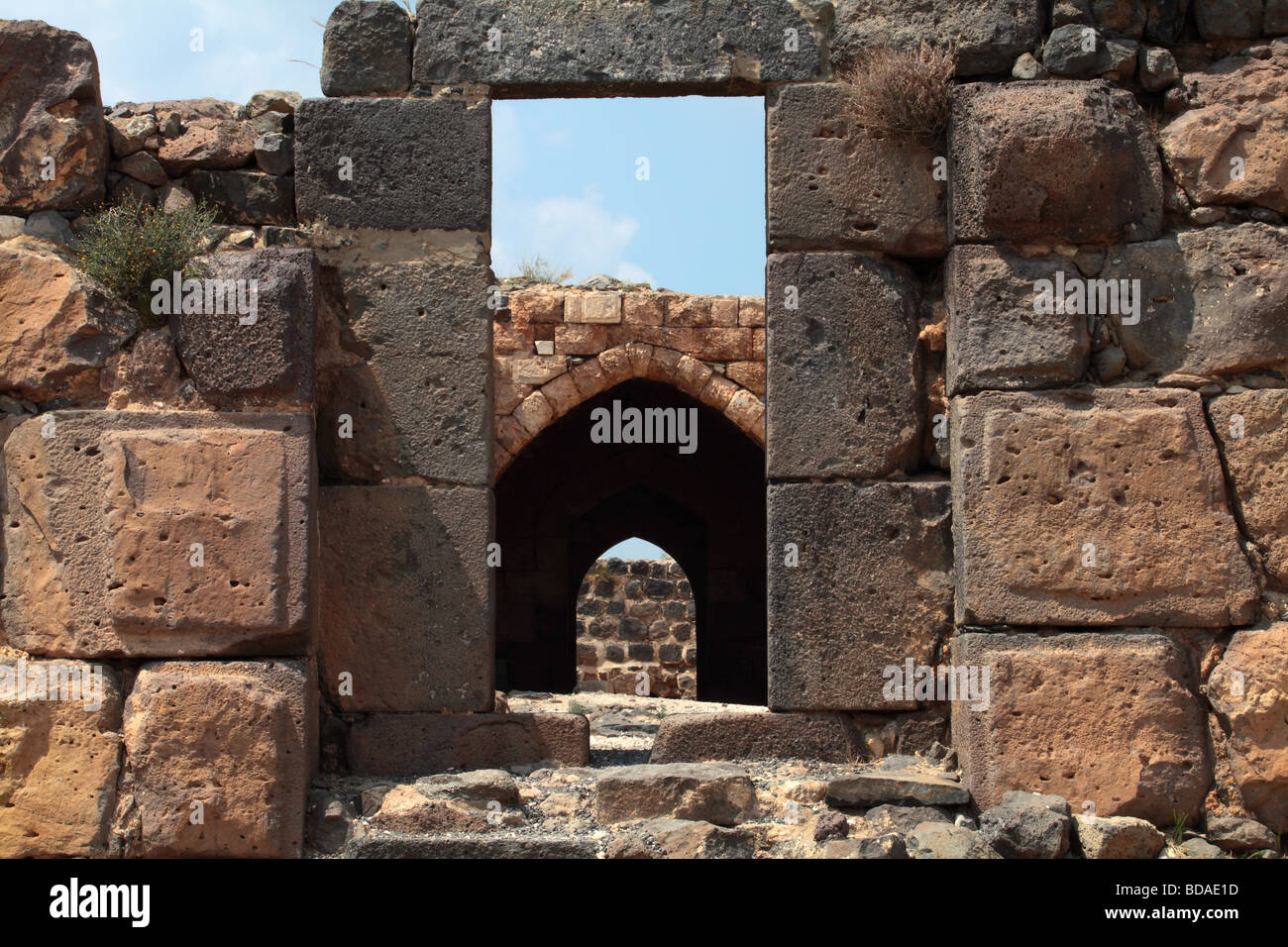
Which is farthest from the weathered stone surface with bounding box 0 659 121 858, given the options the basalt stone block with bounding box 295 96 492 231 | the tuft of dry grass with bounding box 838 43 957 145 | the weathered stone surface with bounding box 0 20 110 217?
the tuft of dry grass with bounding box 838 43 957 145

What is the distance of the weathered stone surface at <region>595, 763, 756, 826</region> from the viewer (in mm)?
4465

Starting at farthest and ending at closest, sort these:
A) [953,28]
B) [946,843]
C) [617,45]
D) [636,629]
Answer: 1. [636,629]
2. [617,45]
3. [953,28]
4. [946,843]

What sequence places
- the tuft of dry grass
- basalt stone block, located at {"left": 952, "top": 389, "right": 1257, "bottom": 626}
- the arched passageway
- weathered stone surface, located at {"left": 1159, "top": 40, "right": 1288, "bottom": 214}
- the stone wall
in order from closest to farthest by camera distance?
1. basalt stone block, located at {"left": 952, "top": 389, "right": 1257, "bottom": 626}
2. weathered stone surface, located at {"left": 1159, "top": 40, "right": 1288, "bottom": 214}
3. the tuft of dry grass
4. the arched passageway
5. the stone wall

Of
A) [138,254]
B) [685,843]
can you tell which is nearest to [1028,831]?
[685,843]

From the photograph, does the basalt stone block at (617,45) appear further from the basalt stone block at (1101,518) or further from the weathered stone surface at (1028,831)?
the weathered stone surface at (1028,831)

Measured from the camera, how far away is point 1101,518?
15.0 feet

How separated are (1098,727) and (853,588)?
1.00 m

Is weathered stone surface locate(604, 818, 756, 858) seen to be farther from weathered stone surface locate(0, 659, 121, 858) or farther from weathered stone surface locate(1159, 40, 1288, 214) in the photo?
weathered stone surface locate(1159, 40, 1288, 214)

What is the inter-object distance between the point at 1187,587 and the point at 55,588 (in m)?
3.94

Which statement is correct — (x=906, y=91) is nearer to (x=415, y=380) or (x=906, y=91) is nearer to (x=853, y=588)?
(x=853, y=588)

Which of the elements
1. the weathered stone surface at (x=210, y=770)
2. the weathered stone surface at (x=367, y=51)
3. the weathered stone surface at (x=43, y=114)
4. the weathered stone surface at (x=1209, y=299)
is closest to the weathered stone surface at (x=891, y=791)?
the weathered stone surface at (x=1209, y=299)

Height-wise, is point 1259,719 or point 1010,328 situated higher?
point 1010,328

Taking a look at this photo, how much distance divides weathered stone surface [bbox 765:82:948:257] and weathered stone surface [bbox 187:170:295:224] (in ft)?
6.30
